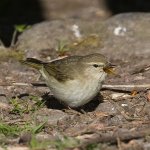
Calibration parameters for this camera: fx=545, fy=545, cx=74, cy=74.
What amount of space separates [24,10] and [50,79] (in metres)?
7.84

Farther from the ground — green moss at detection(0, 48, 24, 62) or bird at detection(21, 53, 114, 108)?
bird at detection(21, 53, 114, 108)

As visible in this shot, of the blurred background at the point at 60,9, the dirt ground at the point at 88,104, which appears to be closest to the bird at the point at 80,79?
the dirt ground at the point at 88,104

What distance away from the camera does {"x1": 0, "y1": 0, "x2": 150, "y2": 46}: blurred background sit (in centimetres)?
1402

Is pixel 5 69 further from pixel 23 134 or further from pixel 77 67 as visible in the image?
pixel 23 134

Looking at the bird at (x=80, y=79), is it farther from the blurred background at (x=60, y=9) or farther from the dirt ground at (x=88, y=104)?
the blurred background at (x=60, y=9)

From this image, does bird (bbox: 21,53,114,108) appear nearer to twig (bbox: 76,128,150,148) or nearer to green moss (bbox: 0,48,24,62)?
twig (bbox: 76,128,150,148)

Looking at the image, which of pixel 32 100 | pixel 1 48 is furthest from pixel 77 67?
pixel 1 48

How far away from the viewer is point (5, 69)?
346 inches

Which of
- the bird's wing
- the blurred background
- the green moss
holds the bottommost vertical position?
the blurred background

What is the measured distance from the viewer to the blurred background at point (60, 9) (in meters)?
14.0

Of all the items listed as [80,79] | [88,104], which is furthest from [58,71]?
[88,104]

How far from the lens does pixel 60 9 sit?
1454 cm

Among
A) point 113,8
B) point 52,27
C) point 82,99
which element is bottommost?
point 113,8

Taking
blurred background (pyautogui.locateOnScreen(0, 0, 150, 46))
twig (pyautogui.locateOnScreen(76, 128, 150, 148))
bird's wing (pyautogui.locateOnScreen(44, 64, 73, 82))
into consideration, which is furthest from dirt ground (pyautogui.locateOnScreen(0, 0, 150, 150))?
blurred background (pyautogui.locateOnScreen(0, 0, 150, 46))
